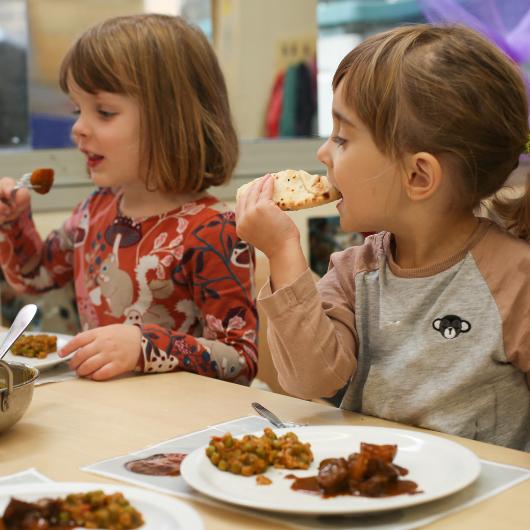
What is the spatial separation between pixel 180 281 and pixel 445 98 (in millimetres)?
715

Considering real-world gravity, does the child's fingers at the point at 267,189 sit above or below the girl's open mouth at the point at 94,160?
above

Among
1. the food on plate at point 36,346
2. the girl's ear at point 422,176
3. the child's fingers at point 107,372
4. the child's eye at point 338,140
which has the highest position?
the child's eye at point 338,140

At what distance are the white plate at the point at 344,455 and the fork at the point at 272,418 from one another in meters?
0.08

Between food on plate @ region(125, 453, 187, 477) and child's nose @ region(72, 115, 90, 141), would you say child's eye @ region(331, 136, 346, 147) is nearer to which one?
food on plate @ region(125, 453, 187, 477)

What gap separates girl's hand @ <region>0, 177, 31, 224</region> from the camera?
2.01m

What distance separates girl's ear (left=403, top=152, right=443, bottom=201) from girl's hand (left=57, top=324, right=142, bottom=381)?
513mm

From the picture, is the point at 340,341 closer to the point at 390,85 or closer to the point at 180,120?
the point at 390,85

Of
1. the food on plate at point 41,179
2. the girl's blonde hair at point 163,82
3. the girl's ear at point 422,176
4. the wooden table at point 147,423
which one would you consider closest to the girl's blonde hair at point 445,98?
the girl's ear at point 422,176

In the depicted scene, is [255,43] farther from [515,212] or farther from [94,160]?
[515,212]

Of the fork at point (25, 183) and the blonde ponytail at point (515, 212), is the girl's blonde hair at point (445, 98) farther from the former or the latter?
the fork at point (25, 183)

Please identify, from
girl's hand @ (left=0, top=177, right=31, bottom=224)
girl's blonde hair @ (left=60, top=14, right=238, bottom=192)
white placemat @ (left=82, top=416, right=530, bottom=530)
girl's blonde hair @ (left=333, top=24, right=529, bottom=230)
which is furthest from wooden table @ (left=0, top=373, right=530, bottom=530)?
girl's hand @ (left=0, top=177, right=31, bottom=224)

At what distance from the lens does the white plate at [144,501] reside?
2.67 feet

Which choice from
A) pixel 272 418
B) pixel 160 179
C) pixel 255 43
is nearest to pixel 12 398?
pixel 272 418

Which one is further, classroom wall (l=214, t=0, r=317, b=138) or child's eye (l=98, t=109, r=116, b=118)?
classroom wall (l=214, t=0, r=317, b=138)
